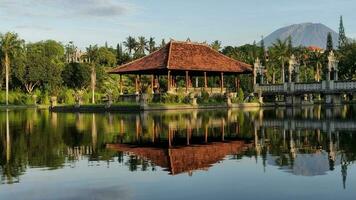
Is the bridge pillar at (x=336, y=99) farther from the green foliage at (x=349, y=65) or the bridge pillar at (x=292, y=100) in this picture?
the green foliage at (x=349, y=65)

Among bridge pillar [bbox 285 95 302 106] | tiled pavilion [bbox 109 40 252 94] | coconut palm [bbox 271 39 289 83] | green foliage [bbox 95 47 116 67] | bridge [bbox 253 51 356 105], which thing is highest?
green foliage [bbox 95 47 116 67]

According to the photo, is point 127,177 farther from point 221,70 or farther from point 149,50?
point 149,50

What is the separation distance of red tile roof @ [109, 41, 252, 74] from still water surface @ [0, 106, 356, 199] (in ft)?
119

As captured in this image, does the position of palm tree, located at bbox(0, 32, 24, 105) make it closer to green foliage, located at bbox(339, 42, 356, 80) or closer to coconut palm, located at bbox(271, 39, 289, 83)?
coconut palm, located at bbox(271, 39, 289, 83)

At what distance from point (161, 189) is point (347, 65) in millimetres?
74326

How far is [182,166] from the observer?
46.8ft

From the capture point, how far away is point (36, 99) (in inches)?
3349

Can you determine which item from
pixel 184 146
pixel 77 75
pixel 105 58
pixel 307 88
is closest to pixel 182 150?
pixel 184 146

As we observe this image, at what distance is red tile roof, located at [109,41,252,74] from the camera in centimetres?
5959

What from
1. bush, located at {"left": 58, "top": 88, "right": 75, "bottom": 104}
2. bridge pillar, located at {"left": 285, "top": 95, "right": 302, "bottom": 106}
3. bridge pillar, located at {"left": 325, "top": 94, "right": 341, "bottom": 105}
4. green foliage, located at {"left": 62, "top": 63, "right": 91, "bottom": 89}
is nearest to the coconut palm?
bridge pillar, located at {"left": 285, "top": 95, "right": 302, "bottom": 106}

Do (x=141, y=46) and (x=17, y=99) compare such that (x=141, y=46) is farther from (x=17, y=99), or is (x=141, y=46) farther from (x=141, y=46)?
(x=17, y=99)

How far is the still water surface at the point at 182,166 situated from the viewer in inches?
430

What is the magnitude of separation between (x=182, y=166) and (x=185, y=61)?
47450 mm

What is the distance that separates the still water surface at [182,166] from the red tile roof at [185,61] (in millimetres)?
36347
